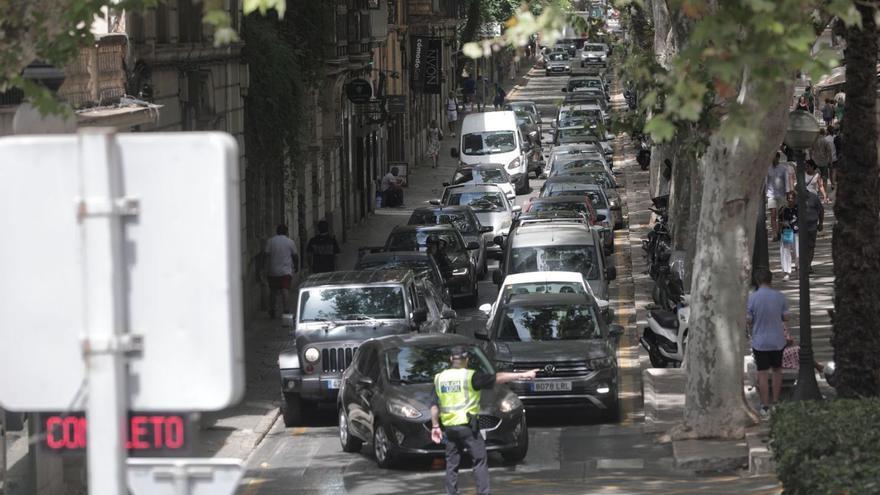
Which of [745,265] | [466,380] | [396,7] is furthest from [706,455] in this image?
[396,7]

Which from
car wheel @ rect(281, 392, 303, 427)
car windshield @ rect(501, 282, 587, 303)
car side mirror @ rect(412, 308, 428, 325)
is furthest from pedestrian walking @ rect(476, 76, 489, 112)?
car wheel @ rect(281, 392, 303, 427)

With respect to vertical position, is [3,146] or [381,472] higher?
[3,146]

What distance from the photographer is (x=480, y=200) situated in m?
41.9

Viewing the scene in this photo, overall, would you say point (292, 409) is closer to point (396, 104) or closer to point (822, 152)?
point (822, 152)

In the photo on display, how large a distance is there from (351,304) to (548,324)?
107 inches

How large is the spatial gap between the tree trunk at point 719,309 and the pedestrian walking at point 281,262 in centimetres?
1342

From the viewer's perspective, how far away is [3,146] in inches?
159

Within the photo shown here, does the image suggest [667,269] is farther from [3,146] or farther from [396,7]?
[396,7]

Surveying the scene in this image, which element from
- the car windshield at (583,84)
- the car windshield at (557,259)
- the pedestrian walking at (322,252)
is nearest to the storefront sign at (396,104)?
the pedestrian walking at (322,252)

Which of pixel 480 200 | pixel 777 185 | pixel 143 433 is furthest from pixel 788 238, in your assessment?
pixel 143 433

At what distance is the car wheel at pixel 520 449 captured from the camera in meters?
17.8

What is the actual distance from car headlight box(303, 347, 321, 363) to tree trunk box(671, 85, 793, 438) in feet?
17.7

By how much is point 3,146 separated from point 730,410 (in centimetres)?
1444

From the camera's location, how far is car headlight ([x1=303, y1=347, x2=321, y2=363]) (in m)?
21.2
